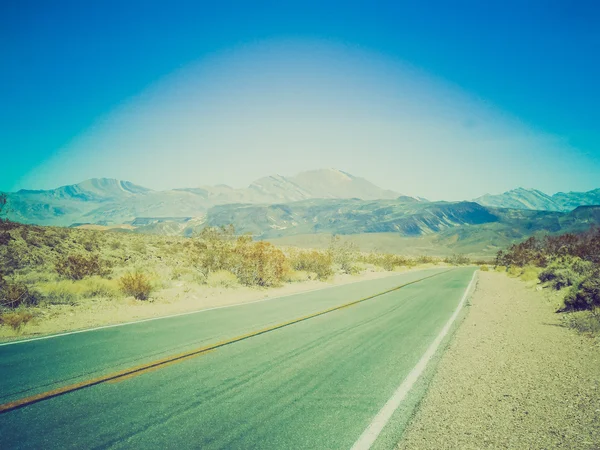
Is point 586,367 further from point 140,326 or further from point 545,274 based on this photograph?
point 545,274

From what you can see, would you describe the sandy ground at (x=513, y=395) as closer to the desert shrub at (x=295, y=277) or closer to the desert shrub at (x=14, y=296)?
the desert shrub at (x=14, y=296)

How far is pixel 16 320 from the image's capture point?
784 centimetres

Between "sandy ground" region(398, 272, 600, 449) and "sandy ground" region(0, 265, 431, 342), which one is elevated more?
"sandy ground" region(398, 272, 600, 449)

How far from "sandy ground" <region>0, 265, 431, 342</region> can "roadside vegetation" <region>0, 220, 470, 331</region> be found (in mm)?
168

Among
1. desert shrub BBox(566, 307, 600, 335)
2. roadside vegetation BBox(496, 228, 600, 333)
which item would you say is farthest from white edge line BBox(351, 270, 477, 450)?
roadside vegetation BBox(496, 228, 600, 333)

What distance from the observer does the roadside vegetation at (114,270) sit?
11048 millimetres

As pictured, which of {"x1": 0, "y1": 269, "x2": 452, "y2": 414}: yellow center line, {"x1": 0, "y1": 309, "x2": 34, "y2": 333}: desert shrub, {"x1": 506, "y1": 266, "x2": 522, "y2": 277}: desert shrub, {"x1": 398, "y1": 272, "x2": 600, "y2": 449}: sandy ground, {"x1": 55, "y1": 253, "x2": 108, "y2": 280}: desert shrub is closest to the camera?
{"x1": 398, "y1": 272, "x2": 600, "y2": 449}: sandy ground

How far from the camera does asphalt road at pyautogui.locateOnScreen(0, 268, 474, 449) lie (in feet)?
10.8

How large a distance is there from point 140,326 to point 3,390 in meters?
3.92

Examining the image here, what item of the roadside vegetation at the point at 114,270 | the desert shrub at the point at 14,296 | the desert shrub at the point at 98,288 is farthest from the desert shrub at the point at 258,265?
the desert shrub at the point at 14,296

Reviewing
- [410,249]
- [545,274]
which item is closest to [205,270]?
[545,274]

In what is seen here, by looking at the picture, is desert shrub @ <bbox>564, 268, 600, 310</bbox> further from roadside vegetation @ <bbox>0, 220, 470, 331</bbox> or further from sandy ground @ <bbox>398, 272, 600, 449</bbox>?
roadside vegetation @ <bbox>0, 220, 470, 331</bbox>

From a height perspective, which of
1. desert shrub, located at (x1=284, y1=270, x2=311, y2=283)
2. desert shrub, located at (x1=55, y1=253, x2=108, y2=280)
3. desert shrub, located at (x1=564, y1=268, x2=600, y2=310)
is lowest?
desert shrub, located at (x1=284, y1=270, x2=311, y2=283)

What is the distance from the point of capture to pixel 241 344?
645 centimetres
